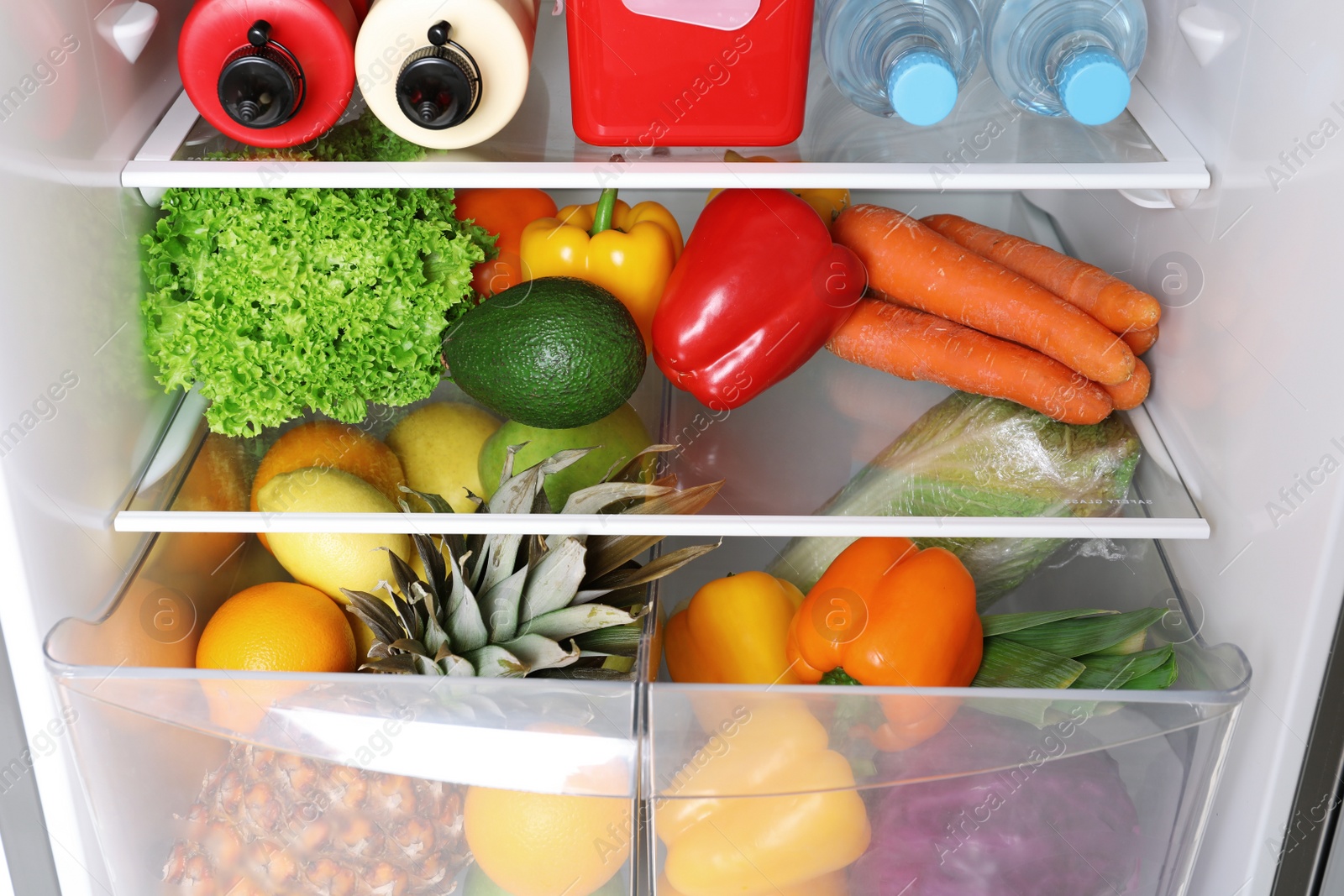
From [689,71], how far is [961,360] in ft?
1.41

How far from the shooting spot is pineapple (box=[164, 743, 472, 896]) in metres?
1.08

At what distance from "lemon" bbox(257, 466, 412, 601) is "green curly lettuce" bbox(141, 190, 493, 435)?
70 millimetres

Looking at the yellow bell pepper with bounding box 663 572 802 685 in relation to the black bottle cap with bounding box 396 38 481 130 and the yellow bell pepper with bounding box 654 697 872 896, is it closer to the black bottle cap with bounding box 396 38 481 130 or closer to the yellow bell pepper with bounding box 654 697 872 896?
the yellow bell pepper with bounding box 654 697 872 896

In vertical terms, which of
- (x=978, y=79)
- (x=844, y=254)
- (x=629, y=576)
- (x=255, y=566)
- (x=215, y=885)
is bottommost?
(x=215, y=885)

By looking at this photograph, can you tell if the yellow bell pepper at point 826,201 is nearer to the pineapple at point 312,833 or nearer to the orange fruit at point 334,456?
the orange fruit at point 334,456

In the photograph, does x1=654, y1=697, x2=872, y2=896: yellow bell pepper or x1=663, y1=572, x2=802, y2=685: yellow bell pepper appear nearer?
x1=654, y1=697, x2=872, y2=896: yellow bell pepper

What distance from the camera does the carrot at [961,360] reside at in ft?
3.72

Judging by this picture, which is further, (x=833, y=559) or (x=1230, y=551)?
(x=833, y=559)

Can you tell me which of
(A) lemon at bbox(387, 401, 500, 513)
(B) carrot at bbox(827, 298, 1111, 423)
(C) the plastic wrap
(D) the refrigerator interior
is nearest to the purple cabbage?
(D) the refrigerator interior

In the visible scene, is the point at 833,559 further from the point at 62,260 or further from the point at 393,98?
the point at 62,260

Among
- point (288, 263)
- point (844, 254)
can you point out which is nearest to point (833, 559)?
point (844, 254)

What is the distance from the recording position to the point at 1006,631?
1197mm

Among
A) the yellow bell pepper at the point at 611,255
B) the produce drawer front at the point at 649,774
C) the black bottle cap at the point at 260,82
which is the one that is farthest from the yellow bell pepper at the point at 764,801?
the black bottle cap at the point at 260,82

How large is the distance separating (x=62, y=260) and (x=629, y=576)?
63 centimetres
